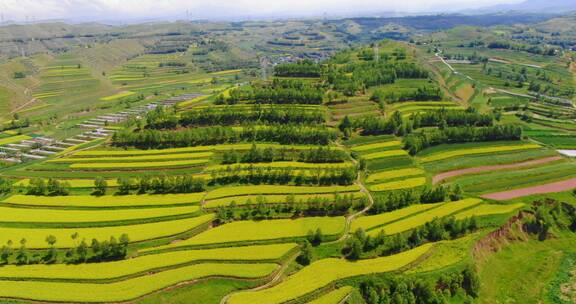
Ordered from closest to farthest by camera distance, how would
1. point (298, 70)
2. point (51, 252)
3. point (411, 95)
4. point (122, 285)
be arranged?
point (122, 285) < point (51, 252) < point (411, 95) < point (298, 70)

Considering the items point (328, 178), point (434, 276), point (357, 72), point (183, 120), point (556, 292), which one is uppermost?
point (357, 72)

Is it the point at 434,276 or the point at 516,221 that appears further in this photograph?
the point at 516,221

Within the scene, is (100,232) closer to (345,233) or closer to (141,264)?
(141,264)

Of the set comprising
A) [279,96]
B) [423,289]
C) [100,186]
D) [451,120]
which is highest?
[279,96]

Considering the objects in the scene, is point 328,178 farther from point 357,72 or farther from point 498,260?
point 357,72

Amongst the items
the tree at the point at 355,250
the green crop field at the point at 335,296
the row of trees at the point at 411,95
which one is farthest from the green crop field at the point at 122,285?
the row of trees at the point at 411,95

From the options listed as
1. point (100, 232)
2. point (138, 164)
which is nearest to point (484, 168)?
point (100, 232)

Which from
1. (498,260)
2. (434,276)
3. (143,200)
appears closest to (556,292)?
(498,260)
